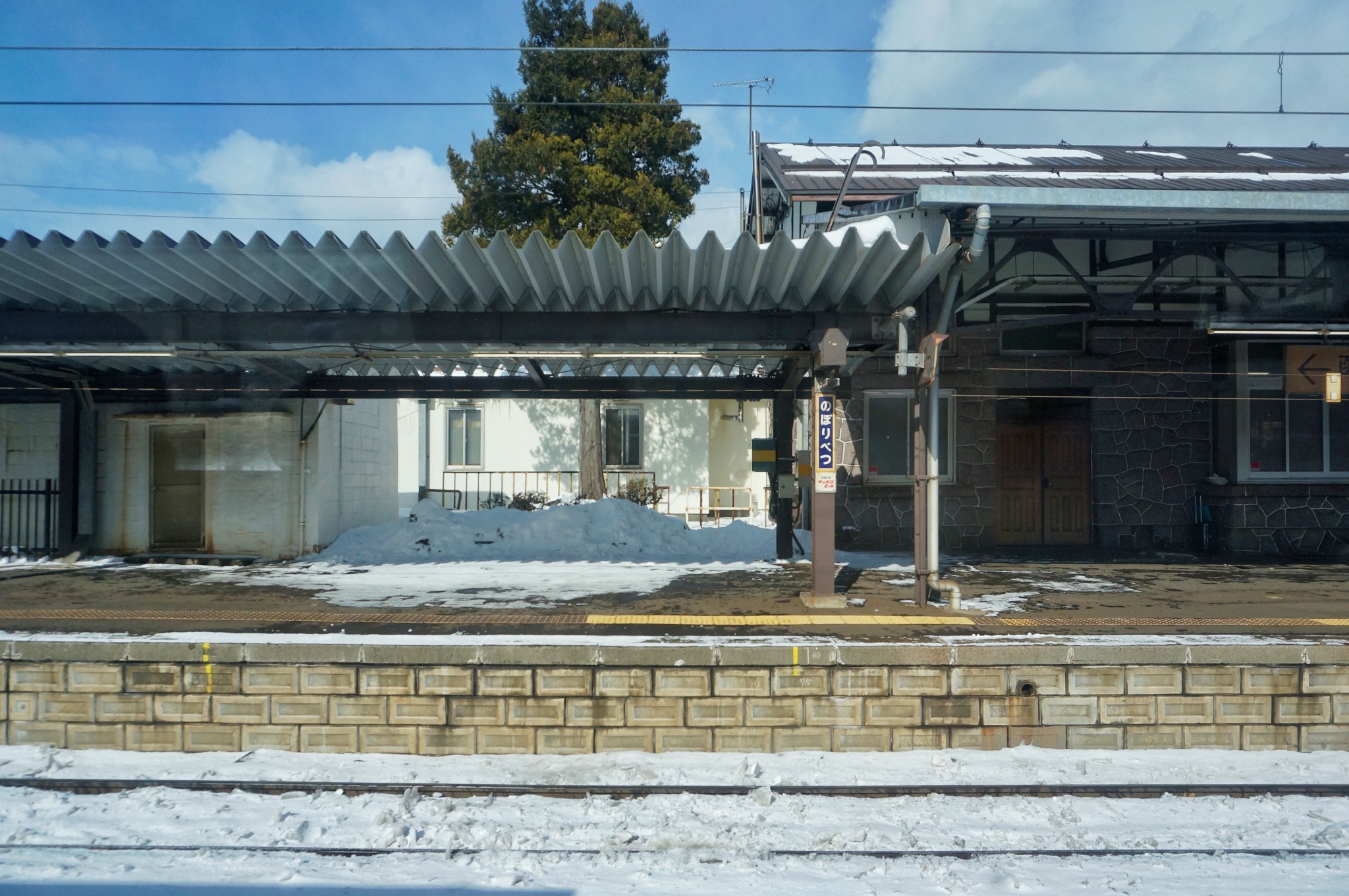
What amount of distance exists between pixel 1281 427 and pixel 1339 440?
2.99 feet

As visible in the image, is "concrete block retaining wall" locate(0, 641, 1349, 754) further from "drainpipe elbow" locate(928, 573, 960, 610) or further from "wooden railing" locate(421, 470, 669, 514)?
"wooden railing" locate(421, 470, 669, 514)

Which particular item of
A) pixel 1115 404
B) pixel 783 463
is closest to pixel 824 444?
pixel 783 463

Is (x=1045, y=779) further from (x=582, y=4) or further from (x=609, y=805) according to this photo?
(x=582, y=4)

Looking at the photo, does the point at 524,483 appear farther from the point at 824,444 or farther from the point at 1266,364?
the point at 1266,364

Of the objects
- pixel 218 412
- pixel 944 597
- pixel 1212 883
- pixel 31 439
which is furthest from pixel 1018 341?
pixel 31 439

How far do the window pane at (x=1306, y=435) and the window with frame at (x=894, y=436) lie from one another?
15.4 feet

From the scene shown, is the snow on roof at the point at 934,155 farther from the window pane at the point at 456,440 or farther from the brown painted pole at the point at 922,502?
the window pane at the point at 456,440

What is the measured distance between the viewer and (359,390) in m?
10.1

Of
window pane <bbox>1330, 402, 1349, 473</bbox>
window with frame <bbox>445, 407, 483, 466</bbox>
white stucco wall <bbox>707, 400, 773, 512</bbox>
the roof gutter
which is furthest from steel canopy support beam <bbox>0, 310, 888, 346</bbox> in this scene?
white stucco wall <bbox>707, 400, 773, 512</bbox>

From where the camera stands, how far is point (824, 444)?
711 centimetres

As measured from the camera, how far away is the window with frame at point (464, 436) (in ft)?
62.2

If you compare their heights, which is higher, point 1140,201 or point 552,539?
point 1140,201

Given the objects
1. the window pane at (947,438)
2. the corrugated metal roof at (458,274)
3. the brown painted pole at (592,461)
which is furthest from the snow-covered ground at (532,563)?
the brown painted pole at (592,461)

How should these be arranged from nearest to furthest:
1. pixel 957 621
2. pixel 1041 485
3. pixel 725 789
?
pixel 725 789, pixel 957 621, pixel 1041 485
